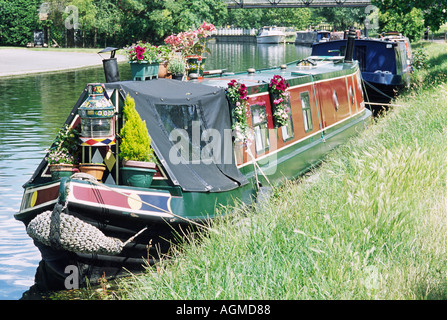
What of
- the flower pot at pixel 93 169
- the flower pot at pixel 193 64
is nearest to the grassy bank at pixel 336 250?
the flower pot at pixel 93 169

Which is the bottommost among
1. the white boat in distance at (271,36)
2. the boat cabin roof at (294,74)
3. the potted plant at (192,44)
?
the boat cabin roof at (294,74)

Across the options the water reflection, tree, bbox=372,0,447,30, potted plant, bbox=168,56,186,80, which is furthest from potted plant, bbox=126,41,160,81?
the water reflection

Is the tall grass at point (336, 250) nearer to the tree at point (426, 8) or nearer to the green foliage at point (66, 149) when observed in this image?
the green foliage at point (66, 149)

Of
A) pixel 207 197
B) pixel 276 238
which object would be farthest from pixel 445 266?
pixel 207 197

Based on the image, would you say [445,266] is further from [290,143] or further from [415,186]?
[290,143]

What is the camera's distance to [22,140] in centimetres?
1711

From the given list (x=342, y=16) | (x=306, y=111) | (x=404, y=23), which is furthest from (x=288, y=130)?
(x=342, y=16)

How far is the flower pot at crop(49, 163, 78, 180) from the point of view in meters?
8.09

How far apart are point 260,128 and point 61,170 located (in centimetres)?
373

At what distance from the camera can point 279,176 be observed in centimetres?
1123

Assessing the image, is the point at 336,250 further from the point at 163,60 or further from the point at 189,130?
the point at 163,60

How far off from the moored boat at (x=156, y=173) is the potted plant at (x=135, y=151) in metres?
0.16

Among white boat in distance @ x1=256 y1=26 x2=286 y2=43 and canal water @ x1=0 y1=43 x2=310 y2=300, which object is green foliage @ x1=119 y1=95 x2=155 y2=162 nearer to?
canal water @ x1=0 y1=43 x2=310 y2=300

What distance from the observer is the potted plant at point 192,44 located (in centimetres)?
1097
